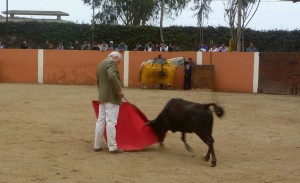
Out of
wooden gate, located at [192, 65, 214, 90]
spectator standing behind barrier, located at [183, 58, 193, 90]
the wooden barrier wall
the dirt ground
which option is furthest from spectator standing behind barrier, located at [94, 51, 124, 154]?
the wooden barrier wall

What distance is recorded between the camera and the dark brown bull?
26.6 ft

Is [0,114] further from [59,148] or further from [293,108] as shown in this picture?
[293,108]

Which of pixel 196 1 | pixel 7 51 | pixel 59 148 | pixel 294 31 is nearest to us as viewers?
pixel 59 148

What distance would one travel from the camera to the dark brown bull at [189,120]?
26.6ft

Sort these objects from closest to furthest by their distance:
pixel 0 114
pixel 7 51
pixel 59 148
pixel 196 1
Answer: pixel 59 148 < pixel 0 114 < pixel 7 51 < pixel 196 1

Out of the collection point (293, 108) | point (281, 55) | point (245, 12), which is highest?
point (245, 12)

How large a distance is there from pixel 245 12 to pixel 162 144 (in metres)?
26.2

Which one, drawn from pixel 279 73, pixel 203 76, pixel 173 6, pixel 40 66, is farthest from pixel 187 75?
pixel 173 6

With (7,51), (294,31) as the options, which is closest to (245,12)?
(294,31)

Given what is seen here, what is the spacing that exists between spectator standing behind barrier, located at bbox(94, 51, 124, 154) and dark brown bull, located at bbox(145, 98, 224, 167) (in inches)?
29.8

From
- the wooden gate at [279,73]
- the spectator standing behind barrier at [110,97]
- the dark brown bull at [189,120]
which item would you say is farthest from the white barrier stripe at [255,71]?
the spectator standing behind barrier at [110,97]

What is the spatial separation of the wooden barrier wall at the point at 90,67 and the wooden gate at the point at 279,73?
341 millimetres

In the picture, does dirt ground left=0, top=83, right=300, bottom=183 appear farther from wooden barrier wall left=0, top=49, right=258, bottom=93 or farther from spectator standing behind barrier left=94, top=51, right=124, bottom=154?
wooden barrier wall left=0, top=49, right=258, bottom=93

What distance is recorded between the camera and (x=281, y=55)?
69.6 feet
